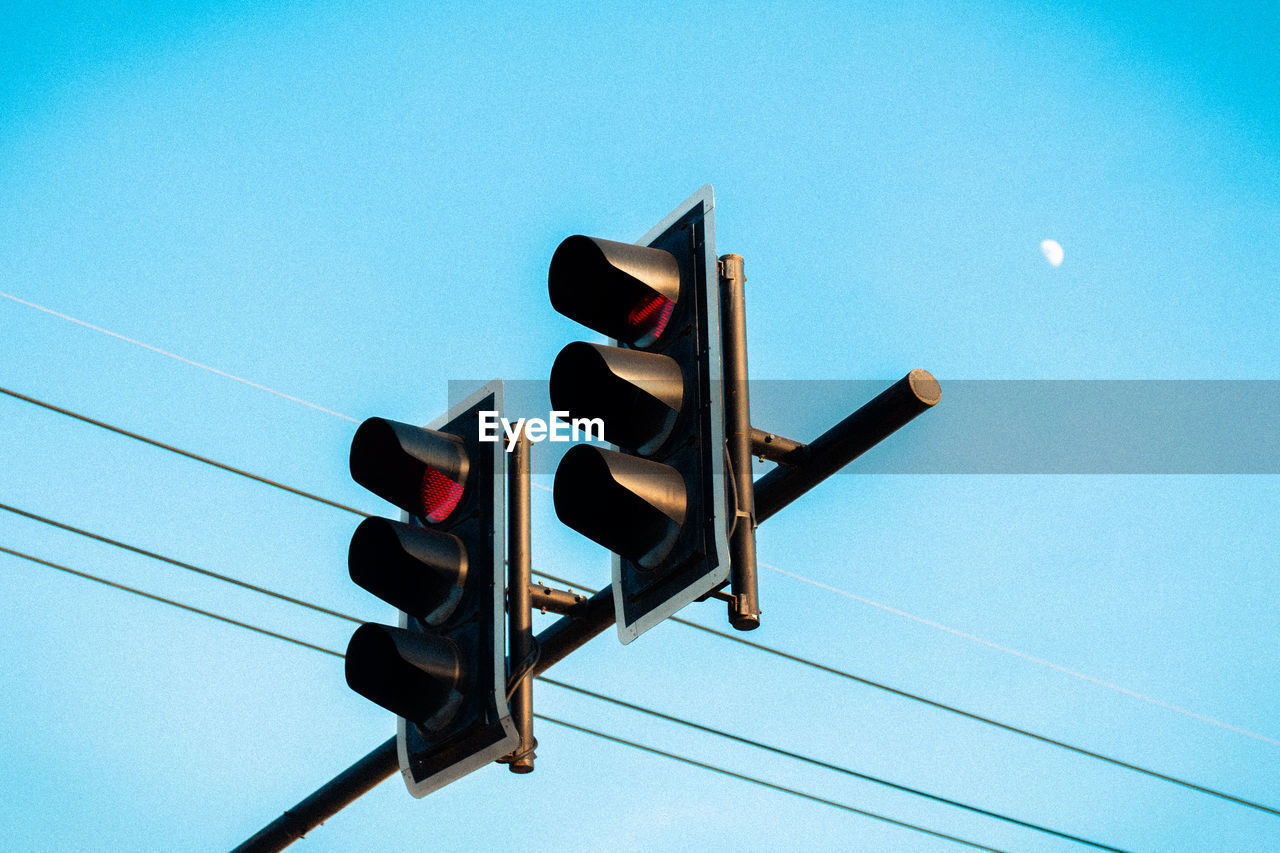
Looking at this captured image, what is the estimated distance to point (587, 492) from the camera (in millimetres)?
4332

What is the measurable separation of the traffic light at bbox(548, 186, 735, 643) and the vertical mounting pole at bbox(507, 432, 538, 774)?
0.70 m

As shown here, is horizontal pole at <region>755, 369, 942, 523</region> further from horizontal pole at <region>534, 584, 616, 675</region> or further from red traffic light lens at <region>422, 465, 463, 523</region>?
red traffic light lens at <region>422, 465, 463, 523</region>

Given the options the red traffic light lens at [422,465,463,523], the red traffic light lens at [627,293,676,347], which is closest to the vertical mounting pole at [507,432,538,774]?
the red traffic light lens at [422,465,463,523]

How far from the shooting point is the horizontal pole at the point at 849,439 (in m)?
4.21

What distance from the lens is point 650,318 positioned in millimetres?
4766

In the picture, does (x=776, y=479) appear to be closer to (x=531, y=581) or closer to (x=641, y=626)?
(x=641, y=626)

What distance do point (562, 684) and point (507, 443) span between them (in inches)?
127

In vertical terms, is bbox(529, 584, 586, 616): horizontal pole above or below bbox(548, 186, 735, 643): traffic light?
below

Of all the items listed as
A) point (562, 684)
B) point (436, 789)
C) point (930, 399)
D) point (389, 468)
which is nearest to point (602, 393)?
point (930, 399)

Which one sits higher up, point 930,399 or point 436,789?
point 930,399

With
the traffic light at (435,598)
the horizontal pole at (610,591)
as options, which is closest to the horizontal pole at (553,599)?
the horizontal pole at (610,591)

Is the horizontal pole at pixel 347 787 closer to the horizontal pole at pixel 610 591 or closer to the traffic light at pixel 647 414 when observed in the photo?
the horizontal pole at pixel 610 591

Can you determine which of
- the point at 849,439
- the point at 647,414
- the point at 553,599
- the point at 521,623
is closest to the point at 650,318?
the point at 647,414

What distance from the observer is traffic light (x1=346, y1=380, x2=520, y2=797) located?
17.3ft
